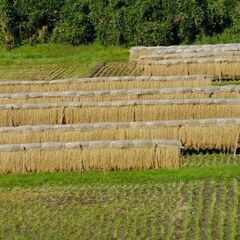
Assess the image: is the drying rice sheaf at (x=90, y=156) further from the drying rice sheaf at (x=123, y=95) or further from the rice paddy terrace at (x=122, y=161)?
the drying rice sheaf at (x=123, y=95)

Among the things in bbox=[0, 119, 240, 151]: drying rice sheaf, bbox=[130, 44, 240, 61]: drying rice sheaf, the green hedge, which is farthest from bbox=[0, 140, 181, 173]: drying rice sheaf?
the green hedge

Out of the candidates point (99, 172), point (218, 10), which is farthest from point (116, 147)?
point (218, 10)

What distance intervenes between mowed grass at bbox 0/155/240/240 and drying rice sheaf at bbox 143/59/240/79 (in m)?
12.1

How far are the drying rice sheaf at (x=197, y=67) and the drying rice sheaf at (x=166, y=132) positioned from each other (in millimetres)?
11326

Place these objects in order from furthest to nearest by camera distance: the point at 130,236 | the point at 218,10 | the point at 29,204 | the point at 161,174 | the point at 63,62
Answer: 1. the point at 218,10
2. the point at 63,62
3. the point at 161,174
4. the point at 29,204
5. the point at 130,236

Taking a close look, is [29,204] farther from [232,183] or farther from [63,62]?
[63,62]

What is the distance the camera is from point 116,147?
22.3 metres

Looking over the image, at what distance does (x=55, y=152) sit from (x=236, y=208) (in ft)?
21.1

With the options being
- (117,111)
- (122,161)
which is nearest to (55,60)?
(117,111)

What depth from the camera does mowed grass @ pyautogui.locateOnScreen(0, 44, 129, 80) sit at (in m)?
38.5

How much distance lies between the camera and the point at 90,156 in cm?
2245

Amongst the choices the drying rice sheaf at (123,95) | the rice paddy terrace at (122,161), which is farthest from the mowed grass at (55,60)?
the drying rice sheaf at (123,95)

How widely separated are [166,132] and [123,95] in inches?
201

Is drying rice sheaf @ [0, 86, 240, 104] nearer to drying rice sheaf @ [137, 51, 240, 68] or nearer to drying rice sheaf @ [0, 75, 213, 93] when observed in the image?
drying rice sheaf @ [0, 75, 213, 93]
